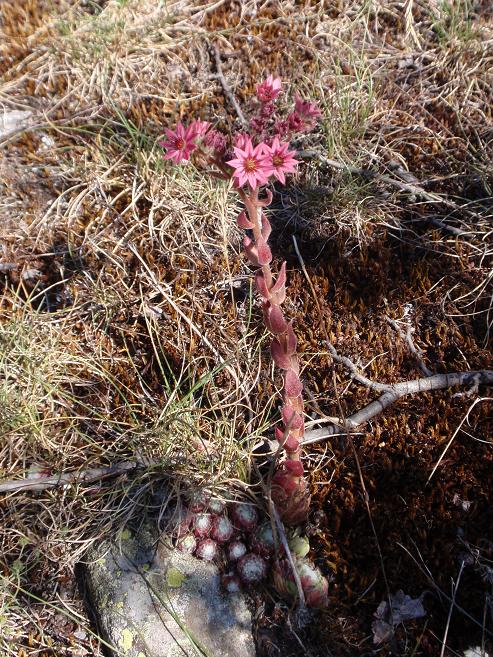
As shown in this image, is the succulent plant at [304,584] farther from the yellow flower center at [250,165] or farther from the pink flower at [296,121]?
the pink flower at [296,121]

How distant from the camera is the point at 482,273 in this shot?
2.73 meters

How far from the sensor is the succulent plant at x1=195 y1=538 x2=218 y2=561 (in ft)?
7.91

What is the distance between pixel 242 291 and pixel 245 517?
1038 millimetres

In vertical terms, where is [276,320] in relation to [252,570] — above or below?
above

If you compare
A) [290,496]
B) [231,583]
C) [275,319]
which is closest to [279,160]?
[275,319]

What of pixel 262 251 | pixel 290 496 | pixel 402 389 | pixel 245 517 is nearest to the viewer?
pixel 262 251

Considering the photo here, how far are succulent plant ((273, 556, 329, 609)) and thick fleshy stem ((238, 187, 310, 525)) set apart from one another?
19 centimetres

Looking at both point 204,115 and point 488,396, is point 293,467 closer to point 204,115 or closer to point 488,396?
point 488,396

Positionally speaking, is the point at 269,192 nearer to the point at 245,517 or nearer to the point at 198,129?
the point at 198,129

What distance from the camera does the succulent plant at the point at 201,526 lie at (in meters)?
2.44

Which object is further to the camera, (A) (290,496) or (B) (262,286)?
(A) (290,496)

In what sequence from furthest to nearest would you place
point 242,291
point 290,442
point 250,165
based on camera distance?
point 242,291 → point 290,442 → point 250,165

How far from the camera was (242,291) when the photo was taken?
2.86 metres

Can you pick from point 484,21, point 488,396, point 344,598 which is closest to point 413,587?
point 344,598
